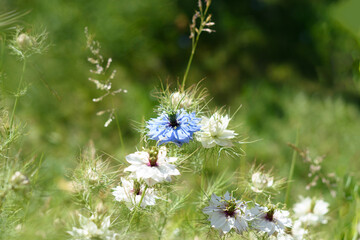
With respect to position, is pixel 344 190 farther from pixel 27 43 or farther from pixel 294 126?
pixel 294 126

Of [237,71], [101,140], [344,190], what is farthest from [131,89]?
[344,190]

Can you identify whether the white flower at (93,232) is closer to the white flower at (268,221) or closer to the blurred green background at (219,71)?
the white flower at (268,221)

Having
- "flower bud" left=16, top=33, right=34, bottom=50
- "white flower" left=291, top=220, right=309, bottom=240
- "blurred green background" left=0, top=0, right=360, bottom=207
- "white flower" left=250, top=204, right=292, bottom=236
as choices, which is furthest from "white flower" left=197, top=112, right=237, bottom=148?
"blurred green background" left=0, top=0, right=360, bottom=207

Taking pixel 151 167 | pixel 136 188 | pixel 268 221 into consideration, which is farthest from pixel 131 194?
pixel 268 221

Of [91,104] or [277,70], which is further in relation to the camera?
[277,70]

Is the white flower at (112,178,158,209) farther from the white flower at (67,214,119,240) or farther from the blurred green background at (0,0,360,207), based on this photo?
the blurred green background at (0,0,360,207)

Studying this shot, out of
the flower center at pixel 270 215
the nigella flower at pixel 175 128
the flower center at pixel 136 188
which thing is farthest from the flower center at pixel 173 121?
the flower center at pixel 270 215

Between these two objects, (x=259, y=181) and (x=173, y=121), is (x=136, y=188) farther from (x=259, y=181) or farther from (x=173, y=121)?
(x=259, y=181)
